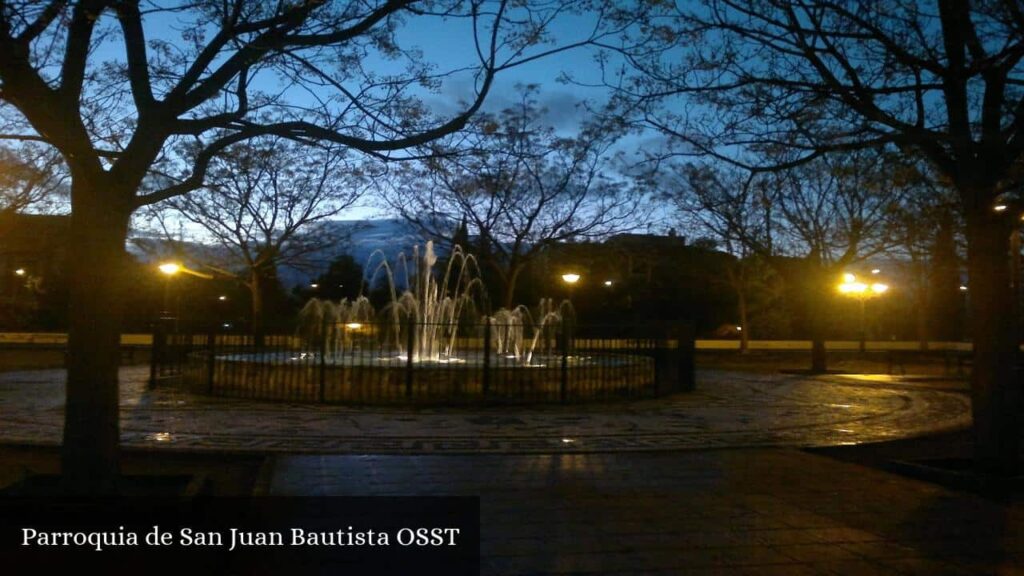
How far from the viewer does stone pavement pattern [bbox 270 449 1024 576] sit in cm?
564

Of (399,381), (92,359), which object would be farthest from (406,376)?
(92,359)

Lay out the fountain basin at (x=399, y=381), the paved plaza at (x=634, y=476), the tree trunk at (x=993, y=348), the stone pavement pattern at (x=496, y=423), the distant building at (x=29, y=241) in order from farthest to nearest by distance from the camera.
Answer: the distant building at (x=29, y=241), the fountain basin at (x=399, y=381), the stone pavement pattern at (x=496, y=423), the tree trunk at (x=993, y=348), the paved plaza at (x=634, y=476)

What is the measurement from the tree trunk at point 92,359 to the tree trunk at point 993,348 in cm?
765

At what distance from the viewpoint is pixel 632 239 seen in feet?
128

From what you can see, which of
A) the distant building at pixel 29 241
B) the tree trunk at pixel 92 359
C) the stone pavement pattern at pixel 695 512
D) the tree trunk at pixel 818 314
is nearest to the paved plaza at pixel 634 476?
the stone pavement pattern at pixel 695 512

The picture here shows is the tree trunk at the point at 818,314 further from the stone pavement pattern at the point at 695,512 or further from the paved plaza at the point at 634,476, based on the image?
the stone pavement pattern at the point at 695,512

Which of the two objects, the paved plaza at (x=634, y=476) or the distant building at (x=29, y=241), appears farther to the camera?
the distant building at (x=29, y=241)

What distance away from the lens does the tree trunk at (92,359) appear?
20.1 feet

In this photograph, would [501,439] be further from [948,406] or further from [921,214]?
[948,406]

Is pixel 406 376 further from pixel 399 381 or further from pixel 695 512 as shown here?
pixel 695 512

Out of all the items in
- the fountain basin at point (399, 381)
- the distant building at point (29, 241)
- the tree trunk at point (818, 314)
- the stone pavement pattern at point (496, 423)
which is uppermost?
the distant building at point (29, 241)

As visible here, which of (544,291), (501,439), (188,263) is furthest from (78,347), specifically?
(544,291)

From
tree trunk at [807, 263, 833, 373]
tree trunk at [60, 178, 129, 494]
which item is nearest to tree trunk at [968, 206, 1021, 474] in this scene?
tree trunk at [60, 178, 129, 494]

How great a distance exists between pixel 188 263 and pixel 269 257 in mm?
6690
